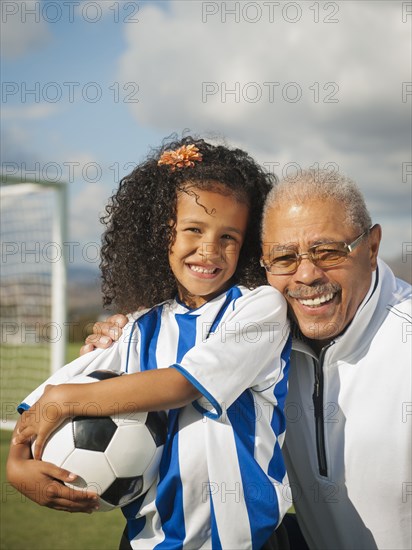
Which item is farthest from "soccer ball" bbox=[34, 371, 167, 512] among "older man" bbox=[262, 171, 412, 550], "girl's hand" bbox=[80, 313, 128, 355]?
"older man" bbox=[262, 171, 412, 550]

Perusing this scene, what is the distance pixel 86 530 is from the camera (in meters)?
4.34

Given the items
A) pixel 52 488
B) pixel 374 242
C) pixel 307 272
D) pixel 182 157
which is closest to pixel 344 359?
pixel 307 272

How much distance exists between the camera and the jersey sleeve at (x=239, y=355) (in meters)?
2.26

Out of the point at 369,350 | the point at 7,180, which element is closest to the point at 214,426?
the point at 369,350

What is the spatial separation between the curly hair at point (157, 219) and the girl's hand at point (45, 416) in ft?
2.66

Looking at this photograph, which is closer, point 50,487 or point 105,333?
point 50,487

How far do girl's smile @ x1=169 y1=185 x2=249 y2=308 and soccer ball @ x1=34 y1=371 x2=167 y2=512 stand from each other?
659 millimetres

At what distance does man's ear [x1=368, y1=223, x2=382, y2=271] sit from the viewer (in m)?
2.88

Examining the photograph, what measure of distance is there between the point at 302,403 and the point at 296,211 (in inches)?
32.8

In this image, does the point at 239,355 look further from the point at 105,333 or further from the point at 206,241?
the point at 105,333

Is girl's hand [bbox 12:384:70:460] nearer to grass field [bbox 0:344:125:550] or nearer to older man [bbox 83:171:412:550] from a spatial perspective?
older man [bbox 83:171:412:550]

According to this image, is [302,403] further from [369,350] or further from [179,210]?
[179,210]

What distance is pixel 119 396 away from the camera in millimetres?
2268

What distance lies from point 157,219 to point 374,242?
995 millimetres
